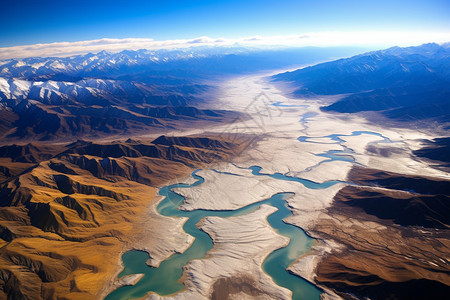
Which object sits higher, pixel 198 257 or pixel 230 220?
pixel 230 220

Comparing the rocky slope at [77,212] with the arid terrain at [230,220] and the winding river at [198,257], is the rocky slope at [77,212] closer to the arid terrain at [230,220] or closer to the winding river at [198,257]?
the arid terrain at [230,220]

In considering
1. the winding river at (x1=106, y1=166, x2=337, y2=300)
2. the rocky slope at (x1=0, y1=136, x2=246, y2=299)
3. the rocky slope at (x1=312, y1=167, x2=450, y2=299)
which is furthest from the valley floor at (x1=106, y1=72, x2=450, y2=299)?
the rocky slope at (x1=0, y1=136, x2=246, y2=299)

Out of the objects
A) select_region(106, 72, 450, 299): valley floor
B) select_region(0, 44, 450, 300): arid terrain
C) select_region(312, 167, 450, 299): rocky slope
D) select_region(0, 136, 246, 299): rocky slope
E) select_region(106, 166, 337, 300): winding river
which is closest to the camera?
select_region(312, 167, 450, 299): rocky slope

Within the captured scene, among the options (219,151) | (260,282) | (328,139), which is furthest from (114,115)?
(260,282)

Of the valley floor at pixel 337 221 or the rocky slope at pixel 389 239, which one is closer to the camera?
A: the rocky slope at pixel 389 239

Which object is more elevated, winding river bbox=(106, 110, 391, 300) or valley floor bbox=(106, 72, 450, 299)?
valley floor bbox=(106, 72, 450, 299)

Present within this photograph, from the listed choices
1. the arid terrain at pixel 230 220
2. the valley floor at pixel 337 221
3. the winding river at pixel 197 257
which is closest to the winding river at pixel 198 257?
the winding river at pixel 197 257

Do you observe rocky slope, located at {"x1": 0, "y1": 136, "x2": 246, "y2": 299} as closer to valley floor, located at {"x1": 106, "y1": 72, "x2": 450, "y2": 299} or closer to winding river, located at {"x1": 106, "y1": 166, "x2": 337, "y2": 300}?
winding river, located at {"x1": 106, "y1": 166, "x2": 337, "y2": 300}

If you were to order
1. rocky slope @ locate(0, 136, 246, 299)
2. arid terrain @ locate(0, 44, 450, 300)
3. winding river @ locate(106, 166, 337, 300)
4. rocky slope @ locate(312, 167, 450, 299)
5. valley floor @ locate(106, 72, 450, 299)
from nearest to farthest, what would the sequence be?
rocky slope @ locate(312, 167, 450, 299) < valley floor @ locate(106, 72, 450, 299) < rocky slope @ locate(0, 136, 246, 299) < arid terrain @ locate(0, 44, 450, 300) < winding river @ locate(106, 166, 337, 300)

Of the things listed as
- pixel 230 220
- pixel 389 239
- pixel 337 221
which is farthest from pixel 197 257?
pixel 389 239

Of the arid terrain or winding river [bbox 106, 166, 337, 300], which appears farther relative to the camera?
winding river [bbox 106, 166, 337, 300]

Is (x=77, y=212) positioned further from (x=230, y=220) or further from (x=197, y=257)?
(x=230, y=220)

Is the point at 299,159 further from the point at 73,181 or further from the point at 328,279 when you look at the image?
the point at 73,181
